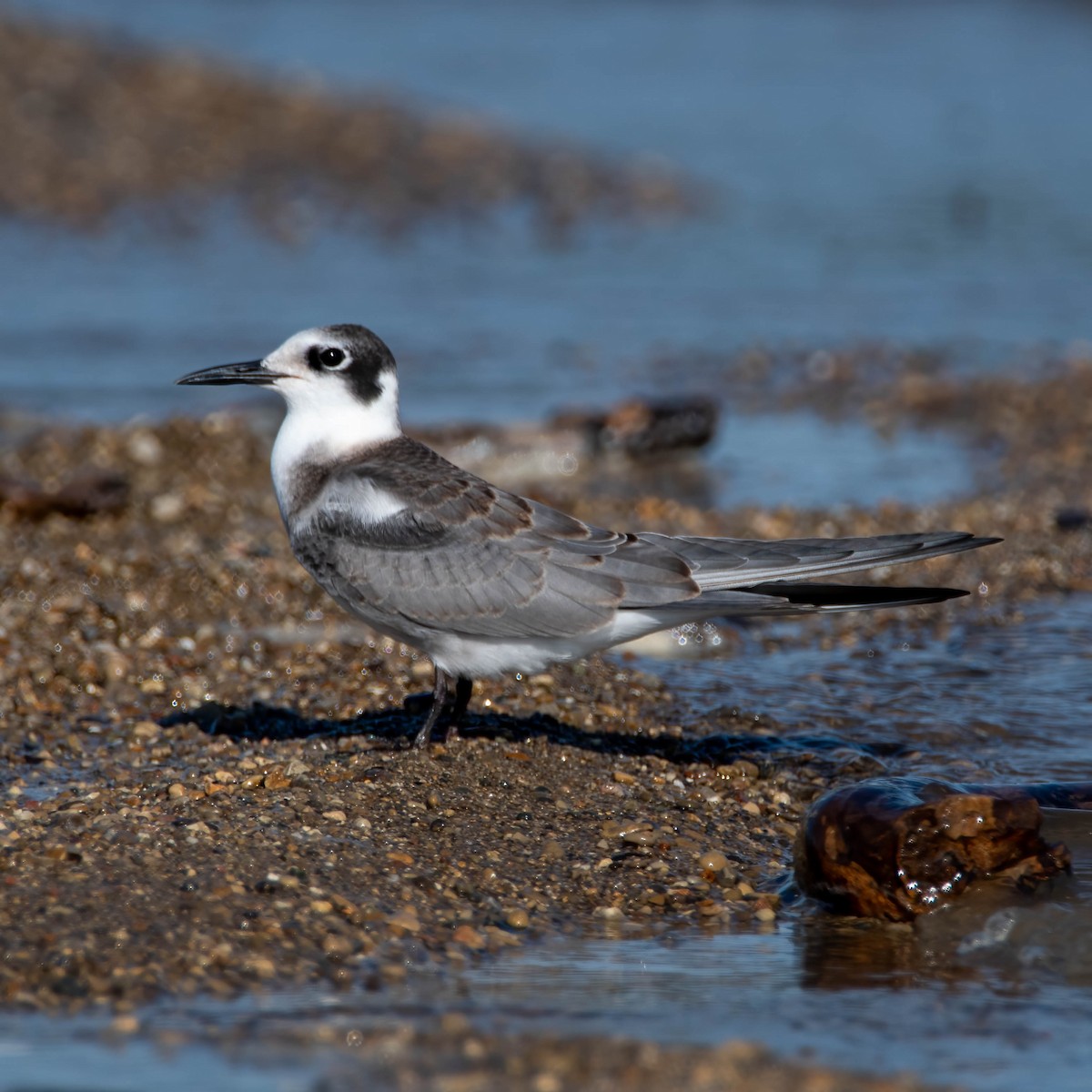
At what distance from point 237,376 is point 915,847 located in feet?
8.57

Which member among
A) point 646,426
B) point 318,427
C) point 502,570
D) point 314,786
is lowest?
point 314,786

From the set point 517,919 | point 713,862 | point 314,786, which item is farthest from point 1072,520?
point 517,919

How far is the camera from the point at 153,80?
18016 mm

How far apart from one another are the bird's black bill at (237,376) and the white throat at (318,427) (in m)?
0.05

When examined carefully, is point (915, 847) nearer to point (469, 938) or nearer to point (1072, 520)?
point (469, 938)

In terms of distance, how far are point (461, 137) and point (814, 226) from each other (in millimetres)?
4190

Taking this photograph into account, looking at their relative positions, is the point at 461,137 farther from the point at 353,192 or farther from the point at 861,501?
the point at 861,501

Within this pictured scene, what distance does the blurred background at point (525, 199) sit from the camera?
11.9m

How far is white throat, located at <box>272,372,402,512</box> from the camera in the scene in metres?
5.49

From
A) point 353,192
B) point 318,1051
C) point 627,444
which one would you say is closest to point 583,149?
point 353,192

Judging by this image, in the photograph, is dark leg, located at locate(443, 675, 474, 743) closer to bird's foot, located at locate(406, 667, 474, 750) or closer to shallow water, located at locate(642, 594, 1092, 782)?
bird's foot, located at locate(406, 667, 474, 750)

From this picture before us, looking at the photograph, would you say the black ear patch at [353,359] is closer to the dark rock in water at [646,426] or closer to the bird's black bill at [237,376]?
the bird's black bill at [237,376]

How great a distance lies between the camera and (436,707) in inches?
207

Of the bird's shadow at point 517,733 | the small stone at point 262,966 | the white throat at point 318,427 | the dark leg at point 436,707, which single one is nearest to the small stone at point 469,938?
the small stone at point 262,966
